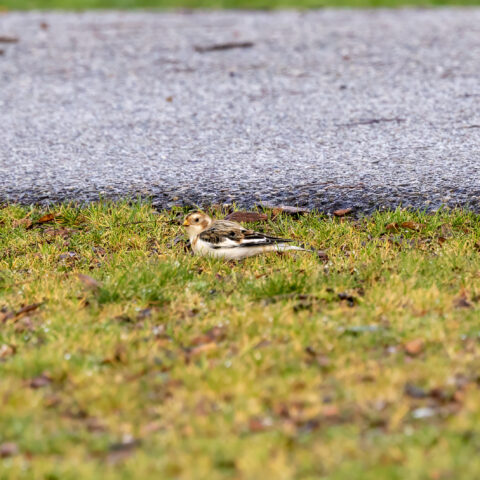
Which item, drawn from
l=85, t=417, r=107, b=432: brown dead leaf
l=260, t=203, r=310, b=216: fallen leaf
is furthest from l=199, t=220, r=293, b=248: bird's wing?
l=85, t=417, r=107, b=432: brown dead leaf

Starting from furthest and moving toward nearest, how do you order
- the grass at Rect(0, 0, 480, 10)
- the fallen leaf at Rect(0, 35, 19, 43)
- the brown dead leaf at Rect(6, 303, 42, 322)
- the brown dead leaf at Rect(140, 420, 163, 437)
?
the grass at Rect(0, 0, 480, 10)
the fallen leaf at Rect(0, 35, 19, 43)
the brown dead leaf at Rect(6, 303, 42, 322)
the brown dead leaf at Rect(140, 420, 163, 437)

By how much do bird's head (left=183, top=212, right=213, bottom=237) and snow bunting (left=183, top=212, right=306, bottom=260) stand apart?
45 mm

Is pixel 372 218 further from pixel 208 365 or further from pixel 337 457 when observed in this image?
pixel 337 457

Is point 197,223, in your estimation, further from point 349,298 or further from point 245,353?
point 245,353

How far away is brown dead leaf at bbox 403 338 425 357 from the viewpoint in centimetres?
463

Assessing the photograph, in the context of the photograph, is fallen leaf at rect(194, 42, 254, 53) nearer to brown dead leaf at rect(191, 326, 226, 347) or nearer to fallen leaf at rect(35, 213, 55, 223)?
fallen leaf at rect(35, 213, 55, 223)

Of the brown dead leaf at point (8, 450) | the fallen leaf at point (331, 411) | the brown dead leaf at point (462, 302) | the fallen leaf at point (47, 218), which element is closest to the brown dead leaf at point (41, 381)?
the brown dead leaf at point (8, 450)

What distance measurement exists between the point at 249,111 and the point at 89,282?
189 inches

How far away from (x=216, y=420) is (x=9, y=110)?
749 cm

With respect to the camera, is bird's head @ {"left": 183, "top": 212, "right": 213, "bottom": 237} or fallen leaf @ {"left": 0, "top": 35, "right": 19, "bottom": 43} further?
fallen leaf @ {"left": 0, "top": 35, "right": 19, "bottom": 43}

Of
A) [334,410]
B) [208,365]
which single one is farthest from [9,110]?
[334,410]

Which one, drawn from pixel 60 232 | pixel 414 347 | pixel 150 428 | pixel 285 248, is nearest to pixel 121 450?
pixel 150 428

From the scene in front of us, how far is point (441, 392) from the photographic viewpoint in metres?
4.14

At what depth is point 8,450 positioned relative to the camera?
12.6 feet
